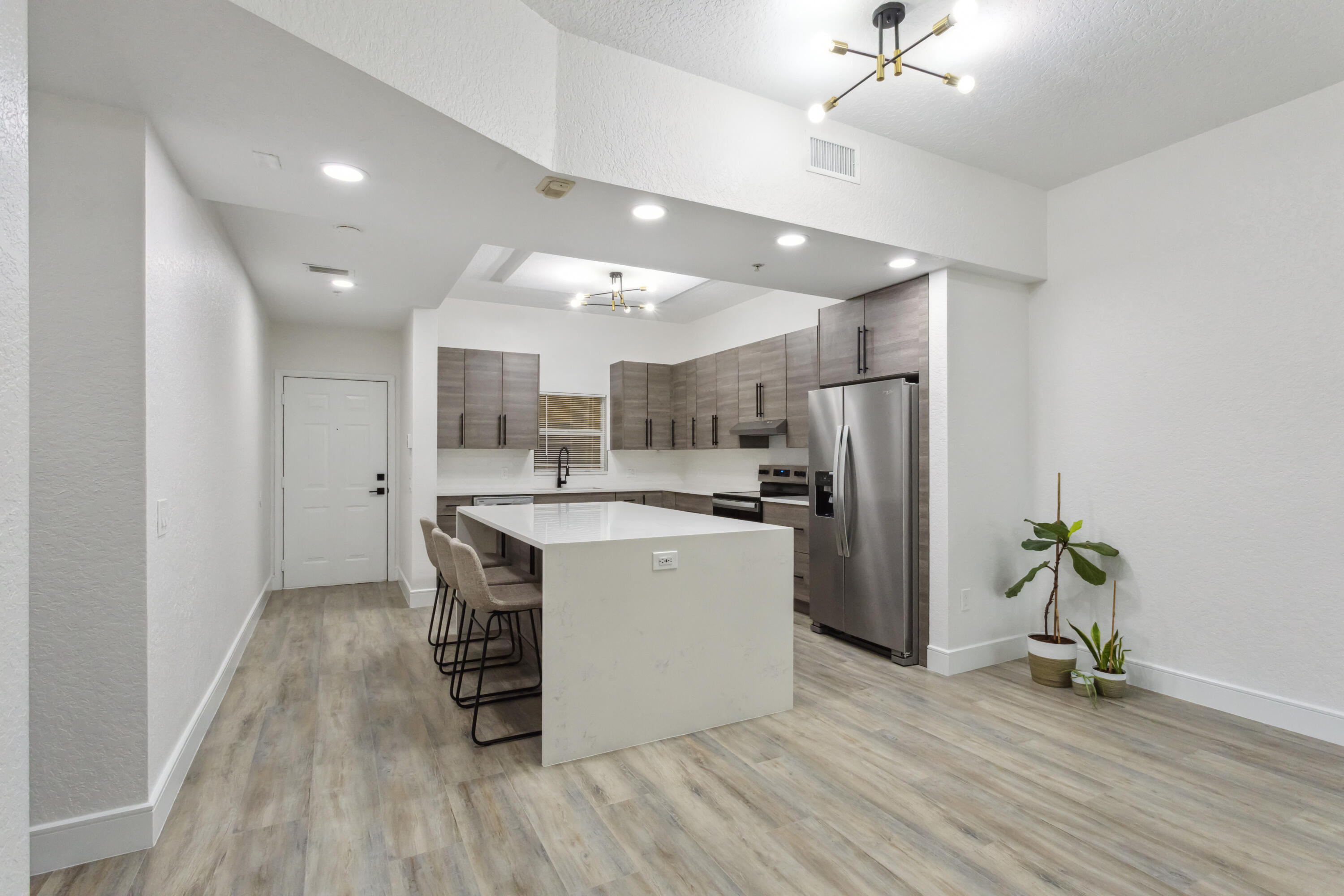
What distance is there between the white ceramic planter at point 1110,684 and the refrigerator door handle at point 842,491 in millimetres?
1441

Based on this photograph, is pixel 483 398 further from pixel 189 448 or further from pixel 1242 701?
pixel 1242 701

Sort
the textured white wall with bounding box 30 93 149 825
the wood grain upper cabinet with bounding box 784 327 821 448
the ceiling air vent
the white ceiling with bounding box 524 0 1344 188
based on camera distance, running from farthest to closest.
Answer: the wood grain upper cabinet with bounding box 784 327 821 448 → the ceiling air vent → the white ceiling with bounding box 524 0 1344 188 → the textured white wall with bounding box 30 93 149 825

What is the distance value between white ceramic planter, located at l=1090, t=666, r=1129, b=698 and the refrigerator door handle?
144cm

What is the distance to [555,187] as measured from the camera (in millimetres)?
2547

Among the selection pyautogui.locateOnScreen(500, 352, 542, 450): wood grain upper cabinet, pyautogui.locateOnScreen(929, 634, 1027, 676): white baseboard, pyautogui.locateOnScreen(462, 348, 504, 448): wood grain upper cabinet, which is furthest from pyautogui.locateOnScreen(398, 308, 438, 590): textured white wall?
pyautogui.locateOnScreen(929, 634, 1027, 676): white baseboard

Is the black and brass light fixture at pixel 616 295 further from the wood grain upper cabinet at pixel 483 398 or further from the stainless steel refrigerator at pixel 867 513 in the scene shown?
the stainless steel refrigerator at pixel 867 513

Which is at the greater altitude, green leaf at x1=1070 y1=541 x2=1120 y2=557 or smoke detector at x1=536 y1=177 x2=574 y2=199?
smoke detector at x1=536 y1=177 x2=574 y2=199

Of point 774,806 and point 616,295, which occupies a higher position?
Answer: point 616,295

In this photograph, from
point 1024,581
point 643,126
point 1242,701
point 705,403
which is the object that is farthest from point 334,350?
point 1242,701

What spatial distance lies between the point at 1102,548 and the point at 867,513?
1234 mm

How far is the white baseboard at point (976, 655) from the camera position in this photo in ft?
12.1

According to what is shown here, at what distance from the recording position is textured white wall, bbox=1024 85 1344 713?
2.83 meters

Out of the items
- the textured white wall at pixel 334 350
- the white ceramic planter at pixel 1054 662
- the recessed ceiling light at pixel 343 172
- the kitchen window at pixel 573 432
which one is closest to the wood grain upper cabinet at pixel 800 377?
the white ceramic planter at pixel 1054 662

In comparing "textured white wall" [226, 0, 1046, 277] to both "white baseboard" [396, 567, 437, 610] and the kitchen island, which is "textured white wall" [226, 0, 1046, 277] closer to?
the kitchen island
